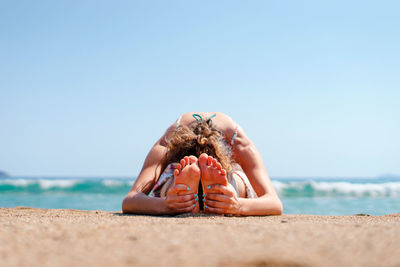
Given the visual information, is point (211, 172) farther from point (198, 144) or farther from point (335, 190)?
point (335, 190)

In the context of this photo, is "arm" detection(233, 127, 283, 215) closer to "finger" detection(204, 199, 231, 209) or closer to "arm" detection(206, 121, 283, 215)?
"arm" detection(206, 121, 283, 215)

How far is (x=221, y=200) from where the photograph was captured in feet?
9.56

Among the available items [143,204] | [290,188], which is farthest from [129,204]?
[290,188]

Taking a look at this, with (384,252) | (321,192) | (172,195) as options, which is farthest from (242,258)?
(321,192)

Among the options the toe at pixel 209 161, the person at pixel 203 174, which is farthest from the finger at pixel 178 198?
the toe at pixel 209 161

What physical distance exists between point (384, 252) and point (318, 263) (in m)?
0.30

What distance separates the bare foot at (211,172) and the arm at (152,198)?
19 centimetres

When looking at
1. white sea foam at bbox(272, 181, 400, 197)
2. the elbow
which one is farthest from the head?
white sea foam at bbox(272, 181, 400, 197)

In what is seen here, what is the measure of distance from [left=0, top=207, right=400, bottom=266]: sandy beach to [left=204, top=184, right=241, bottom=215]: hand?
44.1 inches

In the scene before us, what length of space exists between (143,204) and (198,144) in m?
0.75

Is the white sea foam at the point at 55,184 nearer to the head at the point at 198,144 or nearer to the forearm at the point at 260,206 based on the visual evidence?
the head at the point at 198,144

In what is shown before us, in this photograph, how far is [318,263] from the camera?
1150 mm

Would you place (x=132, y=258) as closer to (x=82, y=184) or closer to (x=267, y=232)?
(x=267, y=232)

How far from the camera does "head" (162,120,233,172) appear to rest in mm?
3323
